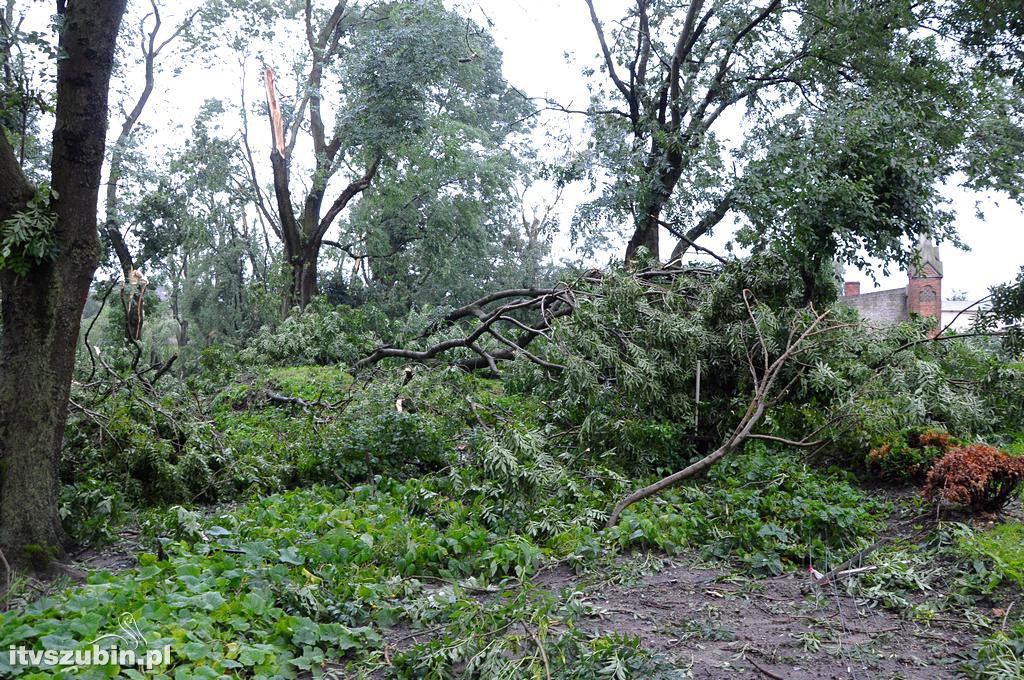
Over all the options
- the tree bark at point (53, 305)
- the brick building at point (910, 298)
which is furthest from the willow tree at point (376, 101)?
the brick building at point (910, 298)

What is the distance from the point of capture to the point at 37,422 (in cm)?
456

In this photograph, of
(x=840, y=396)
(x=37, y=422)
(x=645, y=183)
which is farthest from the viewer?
(x=645, y=183)

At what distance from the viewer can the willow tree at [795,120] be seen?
26.7 feet

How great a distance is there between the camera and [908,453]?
19.2 ft

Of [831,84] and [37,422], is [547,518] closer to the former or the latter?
[37,422]

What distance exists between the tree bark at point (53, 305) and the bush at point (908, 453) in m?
5.73

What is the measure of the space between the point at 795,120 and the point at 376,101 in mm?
8163

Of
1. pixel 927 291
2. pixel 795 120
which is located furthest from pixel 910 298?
pixel 795 120

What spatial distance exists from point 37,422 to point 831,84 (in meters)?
12.5

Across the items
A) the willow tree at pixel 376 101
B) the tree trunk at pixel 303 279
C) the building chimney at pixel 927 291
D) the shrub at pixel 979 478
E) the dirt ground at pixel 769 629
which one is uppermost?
the willow tree at pixel 376 101

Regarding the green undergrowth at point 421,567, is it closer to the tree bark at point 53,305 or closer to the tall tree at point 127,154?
the tree bark at point 53,305

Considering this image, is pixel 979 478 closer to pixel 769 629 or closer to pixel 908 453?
pixel 908 453

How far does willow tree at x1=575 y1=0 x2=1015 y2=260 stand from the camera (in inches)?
321

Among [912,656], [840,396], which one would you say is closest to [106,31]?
[912,656]
